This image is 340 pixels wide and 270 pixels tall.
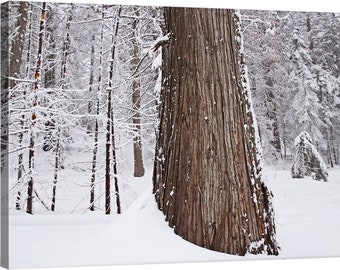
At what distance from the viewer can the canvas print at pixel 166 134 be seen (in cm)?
263

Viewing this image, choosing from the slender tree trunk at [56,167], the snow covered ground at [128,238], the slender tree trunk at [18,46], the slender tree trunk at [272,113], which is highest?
the slender tree trunk at [18,46]

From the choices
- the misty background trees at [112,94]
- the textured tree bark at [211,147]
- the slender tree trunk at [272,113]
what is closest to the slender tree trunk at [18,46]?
the misty background trees at [112,94]

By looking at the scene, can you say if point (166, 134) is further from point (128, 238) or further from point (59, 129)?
point (59, 129)

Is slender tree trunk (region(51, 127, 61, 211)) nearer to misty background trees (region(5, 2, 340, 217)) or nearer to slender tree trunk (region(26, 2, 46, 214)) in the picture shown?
misty background trees (region(5, 2, 340, 217))

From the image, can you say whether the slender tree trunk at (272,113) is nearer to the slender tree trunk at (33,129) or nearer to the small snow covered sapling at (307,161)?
the small snow covered sapling at (307,161)

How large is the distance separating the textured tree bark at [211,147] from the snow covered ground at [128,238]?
141 mm

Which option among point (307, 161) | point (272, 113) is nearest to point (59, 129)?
point (272, 113)

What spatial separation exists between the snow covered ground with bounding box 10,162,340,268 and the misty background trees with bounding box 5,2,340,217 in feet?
0.42

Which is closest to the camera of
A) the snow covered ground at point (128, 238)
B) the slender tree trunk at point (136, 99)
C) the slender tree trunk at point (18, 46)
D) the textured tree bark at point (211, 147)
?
the textured tree bark at point (211, 147)

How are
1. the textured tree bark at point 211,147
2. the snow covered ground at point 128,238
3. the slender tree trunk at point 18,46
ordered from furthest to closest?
the slender tree trunk at point 18,46
the snow covered ground at point 128,238
the textured tree bark at point 211,147

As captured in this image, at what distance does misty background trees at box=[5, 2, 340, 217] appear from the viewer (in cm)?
317

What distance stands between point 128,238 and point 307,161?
1601 mm

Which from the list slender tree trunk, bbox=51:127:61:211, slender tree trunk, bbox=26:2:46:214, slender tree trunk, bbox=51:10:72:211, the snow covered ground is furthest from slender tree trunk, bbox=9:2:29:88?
the snow covered ground

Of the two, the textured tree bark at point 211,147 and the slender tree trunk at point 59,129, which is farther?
the slender tree trunk at point 59,129
